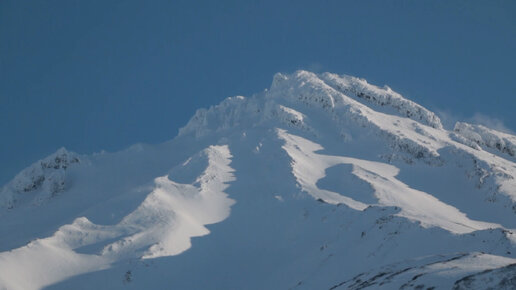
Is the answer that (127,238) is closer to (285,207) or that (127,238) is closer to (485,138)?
(285,207)

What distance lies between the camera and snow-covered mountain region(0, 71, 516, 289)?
52.6 metres

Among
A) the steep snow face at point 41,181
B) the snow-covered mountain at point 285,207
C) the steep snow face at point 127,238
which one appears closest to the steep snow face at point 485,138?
the snow-covered mountain at point 285,207

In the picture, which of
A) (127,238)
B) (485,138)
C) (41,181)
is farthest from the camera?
(485,138)

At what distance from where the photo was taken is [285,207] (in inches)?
3209

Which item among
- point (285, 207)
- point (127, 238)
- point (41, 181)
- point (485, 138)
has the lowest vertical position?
point (285, 207)

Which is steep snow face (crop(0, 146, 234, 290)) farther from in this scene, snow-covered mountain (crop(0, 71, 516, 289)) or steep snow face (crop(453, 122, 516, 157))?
steep snow face (crop(453, 122, 516, 157))

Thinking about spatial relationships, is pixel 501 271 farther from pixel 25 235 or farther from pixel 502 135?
pixel 502 135

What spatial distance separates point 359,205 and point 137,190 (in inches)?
1635

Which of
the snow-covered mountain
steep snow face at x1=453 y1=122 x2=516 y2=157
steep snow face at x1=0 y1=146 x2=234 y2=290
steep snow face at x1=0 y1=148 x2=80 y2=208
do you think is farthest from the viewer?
steep snow face at x1=453 y1=122 x2=516 y2=157

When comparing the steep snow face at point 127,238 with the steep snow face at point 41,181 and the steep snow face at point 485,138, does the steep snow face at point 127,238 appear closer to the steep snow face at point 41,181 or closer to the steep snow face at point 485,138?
the steep snow face at point 41,181

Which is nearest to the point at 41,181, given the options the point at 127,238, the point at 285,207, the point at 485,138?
the point at 127,238

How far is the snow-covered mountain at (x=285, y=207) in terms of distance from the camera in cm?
5256

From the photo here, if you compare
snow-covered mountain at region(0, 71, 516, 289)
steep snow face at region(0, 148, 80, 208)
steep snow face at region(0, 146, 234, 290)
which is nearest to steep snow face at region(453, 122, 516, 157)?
snow-covered mountain at region(0, 71, 516, 289)

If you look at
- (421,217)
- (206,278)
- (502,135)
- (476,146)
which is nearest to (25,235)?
(206,278)
